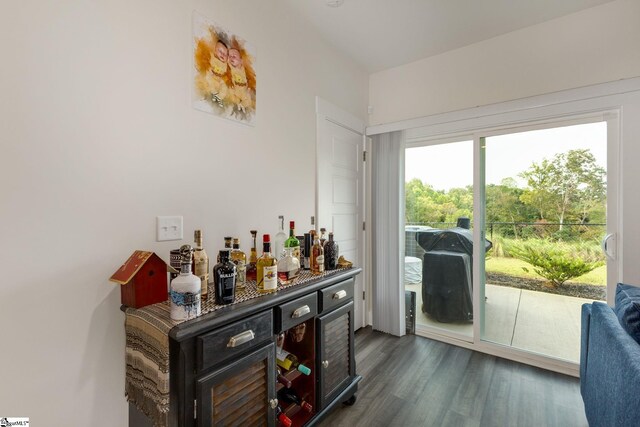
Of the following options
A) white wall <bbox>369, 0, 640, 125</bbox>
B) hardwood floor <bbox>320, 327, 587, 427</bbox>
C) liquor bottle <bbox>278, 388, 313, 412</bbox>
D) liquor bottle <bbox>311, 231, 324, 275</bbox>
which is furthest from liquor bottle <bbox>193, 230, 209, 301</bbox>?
white wall <bbox>369, 0, 640, 125</bbox>

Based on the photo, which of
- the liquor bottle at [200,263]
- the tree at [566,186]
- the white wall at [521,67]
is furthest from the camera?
the tree at [566,186]

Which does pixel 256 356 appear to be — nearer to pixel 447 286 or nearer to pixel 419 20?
pixel 447 286

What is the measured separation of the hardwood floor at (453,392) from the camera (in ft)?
5.91

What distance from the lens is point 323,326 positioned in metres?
1.67

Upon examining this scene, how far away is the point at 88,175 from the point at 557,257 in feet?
10.7

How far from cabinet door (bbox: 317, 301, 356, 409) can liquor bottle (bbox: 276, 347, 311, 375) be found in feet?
0.38

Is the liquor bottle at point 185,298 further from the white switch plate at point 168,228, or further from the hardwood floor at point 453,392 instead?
the hardwood floor at point 453,392

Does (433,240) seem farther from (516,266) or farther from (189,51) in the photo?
(189,51)

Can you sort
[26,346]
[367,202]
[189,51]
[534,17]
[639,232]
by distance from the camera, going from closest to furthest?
[26,346] < [189,51] < [639,232] < [534,17] < [367,202]

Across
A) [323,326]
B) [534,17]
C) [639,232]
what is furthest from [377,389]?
[534,17]

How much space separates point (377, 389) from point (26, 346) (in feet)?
6.58

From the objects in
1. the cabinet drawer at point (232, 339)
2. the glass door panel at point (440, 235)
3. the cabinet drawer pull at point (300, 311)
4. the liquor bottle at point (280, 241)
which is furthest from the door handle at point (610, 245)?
the cabinet drawer at point (232, 339)

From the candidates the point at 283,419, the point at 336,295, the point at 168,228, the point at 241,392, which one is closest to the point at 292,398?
the point at 283,419

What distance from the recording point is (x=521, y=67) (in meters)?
2.39
